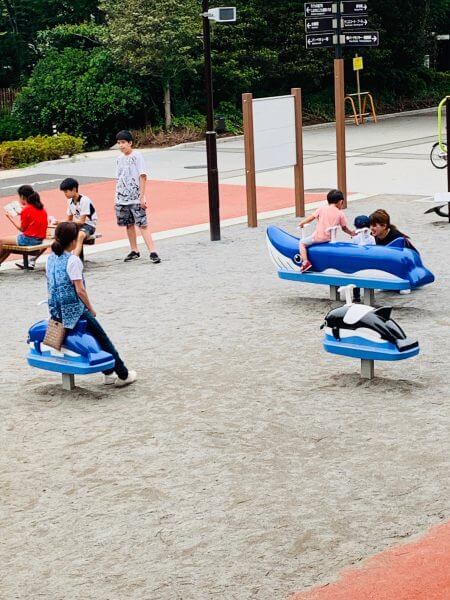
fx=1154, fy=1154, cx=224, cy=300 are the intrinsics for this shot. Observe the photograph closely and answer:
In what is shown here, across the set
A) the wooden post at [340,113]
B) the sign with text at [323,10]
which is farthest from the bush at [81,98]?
the sign with text at [323,10]

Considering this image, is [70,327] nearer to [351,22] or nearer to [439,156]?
[351,22]

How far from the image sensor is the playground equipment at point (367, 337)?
9.23 m

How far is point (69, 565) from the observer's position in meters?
6.21

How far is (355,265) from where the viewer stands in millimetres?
12109

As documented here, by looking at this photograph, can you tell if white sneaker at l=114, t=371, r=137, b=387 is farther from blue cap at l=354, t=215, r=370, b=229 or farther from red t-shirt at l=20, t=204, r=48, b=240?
red t-shirt at l=20, t=204, r=48, b=240

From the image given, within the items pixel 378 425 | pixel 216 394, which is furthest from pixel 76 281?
pixel 378 425

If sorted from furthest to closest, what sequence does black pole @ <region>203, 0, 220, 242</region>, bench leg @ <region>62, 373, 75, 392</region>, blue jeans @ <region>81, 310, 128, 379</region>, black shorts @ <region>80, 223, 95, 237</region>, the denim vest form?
black pole @ <region>203, 0, 220, 242</region>, black shorts @ <region>80, 223, 95, 237</region>, bench leg @ <region>62, 373, 75, 392</region>, blue jeans @ <region>81, 310, 128, 379</region>, the denim vest

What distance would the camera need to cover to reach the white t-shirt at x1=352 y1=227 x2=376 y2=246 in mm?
12178

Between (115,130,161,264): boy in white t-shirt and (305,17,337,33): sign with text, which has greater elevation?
(305,17,337,33): sign with text

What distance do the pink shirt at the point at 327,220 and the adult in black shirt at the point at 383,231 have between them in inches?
13.2

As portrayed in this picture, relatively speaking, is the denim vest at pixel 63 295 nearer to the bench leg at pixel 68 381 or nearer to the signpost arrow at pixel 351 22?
the bench leg at pixel 68 381

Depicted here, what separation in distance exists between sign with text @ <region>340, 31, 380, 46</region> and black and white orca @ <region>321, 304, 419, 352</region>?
33.8ft

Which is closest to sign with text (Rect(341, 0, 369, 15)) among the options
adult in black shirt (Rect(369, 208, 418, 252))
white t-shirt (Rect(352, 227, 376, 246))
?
adult in black shirt (Rect(369, 208, 418, 252))

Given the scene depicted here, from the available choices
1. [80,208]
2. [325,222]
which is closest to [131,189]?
[80,208]
